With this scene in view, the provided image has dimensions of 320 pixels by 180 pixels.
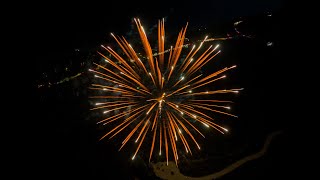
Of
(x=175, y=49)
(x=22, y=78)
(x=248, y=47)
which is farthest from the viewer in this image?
(x=248, y=47)

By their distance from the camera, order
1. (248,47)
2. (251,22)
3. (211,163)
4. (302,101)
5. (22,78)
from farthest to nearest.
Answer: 1. (248,47)
2. (302,101)
3. (211,163)
4. (22,78)
5. (251,22)

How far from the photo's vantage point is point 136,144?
10.0 meters

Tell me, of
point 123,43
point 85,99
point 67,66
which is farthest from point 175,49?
point 85,99

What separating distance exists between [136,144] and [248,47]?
260 inches

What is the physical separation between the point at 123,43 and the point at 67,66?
170 cm

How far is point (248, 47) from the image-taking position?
12.2 m

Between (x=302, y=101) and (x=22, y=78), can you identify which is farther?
(x=302, y=101)

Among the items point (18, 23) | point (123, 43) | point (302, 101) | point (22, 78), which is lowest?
point (302, 101)

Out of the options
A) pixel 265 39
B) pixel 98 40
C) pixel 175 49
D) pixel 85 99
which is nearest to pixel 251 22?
pixel 265 39

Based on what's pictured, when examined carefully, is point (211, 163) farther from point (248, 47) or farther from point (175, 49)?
point (248, 47)

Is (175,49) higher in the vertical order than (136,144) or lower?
higher

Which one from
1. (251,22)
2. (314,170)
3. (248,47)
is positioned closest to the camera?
(251,22)

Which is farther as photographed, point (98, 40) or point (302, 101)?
point (302, 101)

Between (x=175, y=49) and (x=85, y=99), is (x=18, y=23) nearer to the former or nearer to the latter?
(x=85, y=99)
